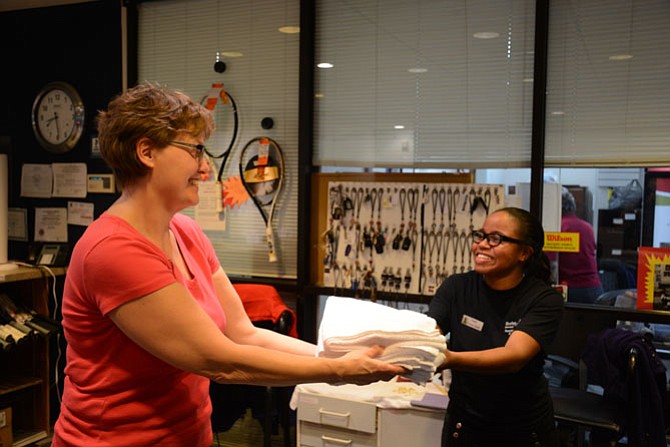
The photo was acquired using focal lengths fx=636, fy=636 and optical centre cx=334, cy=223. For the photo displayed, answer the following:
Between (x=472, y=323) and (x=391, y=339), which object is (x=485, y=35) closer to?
(x=472, y=323)

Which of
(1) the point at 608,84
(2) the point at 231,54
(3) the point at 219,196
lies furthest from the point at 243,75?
(1) the point at 608,84

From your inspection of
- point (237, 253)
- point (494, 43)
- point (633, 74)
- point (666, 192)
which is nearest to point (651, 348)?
point (666, 192)

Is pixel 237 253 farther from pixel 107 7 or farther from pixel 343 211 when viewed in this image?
pixel 107 7

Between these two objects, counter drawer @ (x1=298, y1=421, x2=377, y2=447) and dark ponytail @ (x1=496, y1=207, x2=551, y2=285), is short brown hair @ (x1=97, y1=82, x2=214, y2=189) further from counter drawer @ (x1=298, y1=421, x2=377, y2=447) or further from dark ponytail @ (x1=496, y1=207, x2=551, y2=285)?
counter drawer @ (x1=298, y1=421, x2=377, y2=447)

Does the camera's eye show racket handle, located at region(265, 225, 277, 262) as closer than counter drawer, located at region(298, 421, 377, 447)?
No

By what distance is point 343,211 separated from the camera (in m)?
3.58

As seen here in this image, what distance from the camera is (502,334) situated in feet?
7.06

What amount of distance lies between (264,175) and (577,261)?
5.91 feet

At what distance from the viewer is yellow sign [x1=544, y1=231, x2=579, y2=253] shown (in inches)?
127

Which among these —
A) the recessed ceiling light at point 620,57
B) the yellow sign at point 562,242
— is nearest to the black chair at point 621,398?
the yellow sign at point 562,242

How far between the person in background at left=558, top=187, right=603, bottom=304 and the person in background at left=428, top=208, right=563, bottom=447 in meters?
1.00

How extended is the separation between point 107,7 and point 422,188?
239 cm

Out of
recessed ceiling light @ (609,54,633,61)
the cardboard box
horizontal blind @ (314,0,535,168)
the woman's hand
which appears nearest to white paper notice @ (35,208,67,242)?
the cardboard box

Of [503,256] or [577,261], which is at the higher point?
[503,256]
